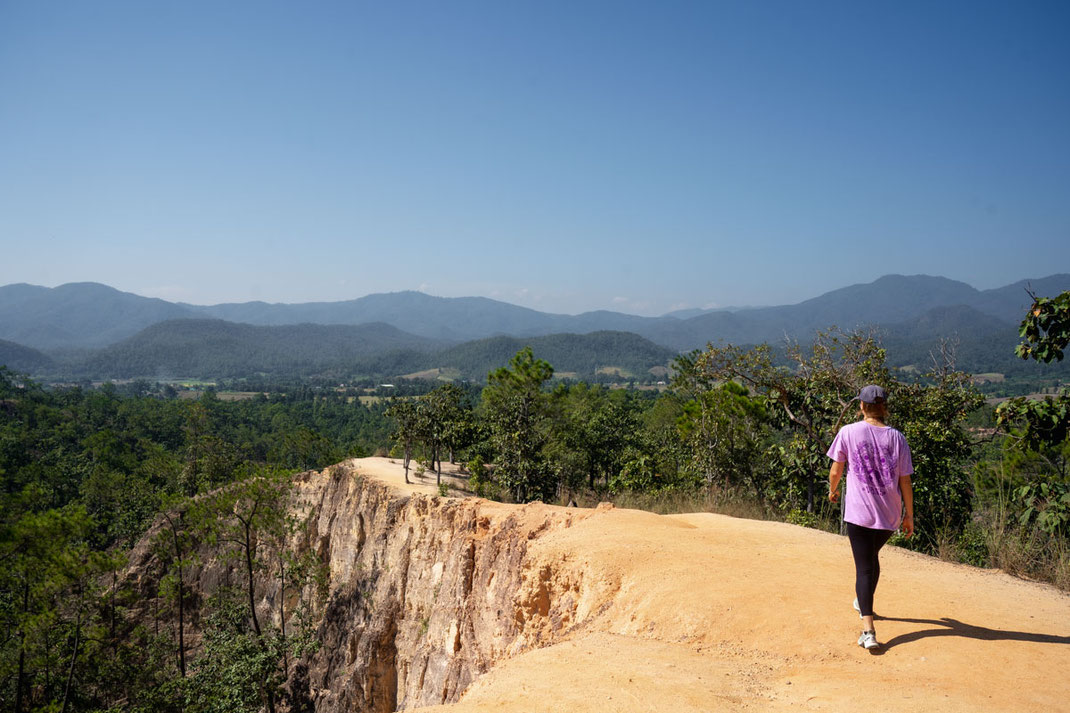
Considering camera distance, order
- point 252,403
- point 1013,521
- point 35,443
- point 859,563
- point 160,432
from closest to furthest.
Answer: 1. point 859,563
2. point 1013,521
3. point 35,443
4. point 160,432
5. point 252,403

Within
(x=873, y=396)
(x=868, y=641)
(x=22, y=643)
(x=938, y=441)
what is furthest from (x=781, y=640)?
(x=22, y=643)

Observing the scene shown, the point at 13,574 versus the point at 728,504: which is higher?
the point at 728,504

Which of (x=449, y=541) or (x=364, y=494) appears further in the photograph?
(x=364, y=494)

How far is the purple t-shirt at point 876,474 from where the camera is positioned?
17.0 feet

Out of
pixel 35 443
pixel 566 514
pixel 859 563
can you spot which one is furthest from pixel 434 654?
pixel 35 443

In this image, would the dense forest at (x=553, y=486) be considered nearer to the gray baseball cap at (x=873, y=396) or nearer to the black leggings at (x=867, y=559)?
the gray baseball cap at (x=873, y=396)

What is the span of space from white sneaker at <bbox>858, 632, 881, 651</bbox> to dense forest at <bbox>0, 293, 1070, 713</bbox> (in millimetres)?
4765

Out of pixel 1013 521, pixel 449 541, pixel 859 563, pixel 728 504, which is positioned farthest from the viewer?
pixel 449 541

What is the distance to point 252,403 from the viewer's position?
116 metres

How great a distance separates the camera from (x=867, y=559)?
5.33m

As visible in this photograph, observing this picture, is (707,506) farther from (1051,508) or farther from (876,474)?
(876,474)

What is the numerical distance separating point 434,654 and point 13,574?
52.7 ft

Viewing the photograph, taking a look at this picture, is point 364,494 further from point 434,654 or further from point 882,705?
point 882,705

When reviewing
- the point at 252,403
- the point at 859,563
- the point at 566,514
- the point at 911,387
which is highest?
the point at 911,387
